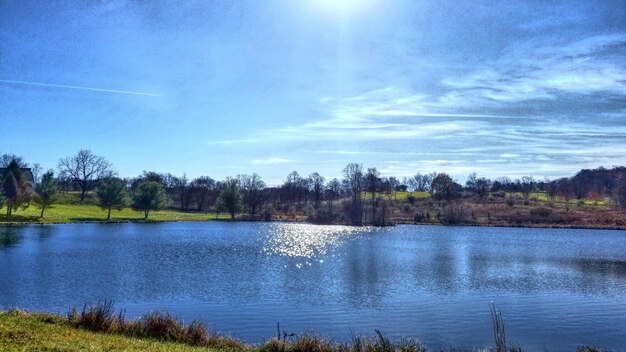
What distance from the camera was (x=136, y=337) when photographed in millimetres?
13797

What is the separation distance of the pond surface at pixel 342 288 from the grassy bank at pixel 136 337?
396 cm

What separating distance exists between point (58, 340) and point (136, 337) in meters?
2.85

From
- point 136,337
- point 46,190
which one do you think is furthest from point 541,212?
point 136,337

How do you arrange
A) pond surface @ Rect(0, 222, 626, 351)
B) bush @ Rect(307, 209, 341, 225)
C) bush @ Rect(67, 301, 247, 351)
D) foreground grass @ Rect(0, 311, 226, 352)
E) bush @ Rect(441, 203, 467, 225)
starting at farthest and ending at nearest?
bush @ Rect(441, 203, 467, 225) < bush @ Rect(307, 209, 341, 225) < pond surface @ Rect(0, 222, 626, 351) < bush @ Rect(67, 301, 247, 351) < foreground grass @ Rect(0, 311, 226, 352)

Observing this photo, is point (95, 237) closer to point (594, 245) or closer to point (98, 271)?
point (98, 271)

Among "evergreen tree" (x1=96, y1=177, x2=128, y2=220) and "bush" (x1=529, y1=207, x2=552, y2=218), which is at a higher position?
"evergreen tree" (x1=96, y1=177, x2=128, y2=220)

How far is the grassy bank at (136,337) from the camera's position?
11.4 metres

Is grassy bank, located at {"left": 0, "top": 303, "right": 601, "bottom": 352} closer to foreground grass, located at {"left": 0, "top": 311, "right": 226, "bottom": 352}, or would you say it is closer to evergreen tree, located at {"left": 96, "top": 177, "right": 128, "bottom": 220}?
foreground grass, located at {"left": 0, "top": 311, "right": 226, "bottom": 352}

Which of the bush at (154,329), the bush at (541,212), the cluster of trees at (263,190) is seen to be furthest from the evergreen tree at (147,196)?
the bush at (541,212)

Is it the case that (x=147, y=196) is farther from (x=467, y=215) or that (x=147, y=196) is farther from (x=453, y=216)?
(x=467, y=215)

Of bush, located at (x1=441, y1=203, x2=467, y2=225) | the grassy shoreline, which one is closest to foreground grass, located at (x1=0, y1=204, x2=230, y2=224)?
the grassy shoreline

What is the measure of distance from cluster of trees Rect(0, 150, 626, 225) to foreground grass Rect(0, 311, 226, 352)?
69.3 metres

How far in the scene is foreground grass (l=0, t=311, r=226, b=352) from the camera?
34.1 ft

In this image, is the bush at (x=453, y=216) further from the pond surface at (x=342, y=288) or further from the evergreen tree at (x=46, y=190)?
the evergreen tree at (x=46, y=190)
